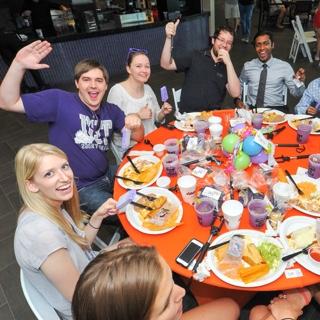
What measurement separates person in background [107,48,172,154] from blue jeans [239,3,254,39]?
20.9 feet

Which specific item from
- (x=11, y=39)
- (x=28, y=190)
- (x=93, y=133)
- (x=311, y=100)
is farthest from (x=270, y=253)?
(x=11, y=39)

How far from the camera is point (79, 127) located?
2.09 metres

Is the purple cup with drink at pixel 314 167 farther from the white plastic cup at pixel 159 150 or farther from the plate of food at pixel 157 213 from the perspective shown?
the white plastic cup at pixel 159 150

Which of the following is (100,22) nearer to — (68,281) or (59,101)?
(59,101)

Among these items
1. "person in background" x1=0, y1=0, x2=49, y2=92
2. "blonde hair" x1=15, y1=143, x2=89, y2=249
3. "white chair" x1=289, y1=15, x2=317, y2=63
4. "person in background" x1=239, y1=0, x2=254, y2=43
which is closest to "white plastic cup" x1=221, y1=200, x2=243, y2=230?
"blonde hair" x1=15, y1=143, x2=89, y2=249

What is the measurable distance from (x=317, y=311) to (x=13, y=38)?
570cm

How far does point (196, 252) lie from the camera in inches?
51.7

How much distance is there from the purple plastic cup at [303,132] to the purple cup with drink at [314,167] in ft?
1.06

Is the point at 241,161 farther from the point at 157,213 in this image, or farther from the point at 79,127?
the point at 79,127

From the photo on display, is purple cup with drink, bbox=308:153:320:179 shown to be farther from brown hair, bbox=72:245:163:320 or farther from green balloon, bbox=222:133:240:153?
brown hair, bbox=72:245:163:320

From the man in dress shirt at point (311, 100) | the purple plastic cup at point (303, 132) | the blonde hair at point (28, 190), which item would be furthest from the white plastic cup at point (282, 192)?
the man in dress shirt at point (311, 100)

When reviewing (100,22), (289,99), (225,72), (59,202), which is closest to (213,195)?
(59,202)

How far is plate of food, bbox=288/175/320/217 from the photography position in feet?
4.79

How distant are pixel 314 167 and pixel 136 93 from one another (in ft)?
5.13
